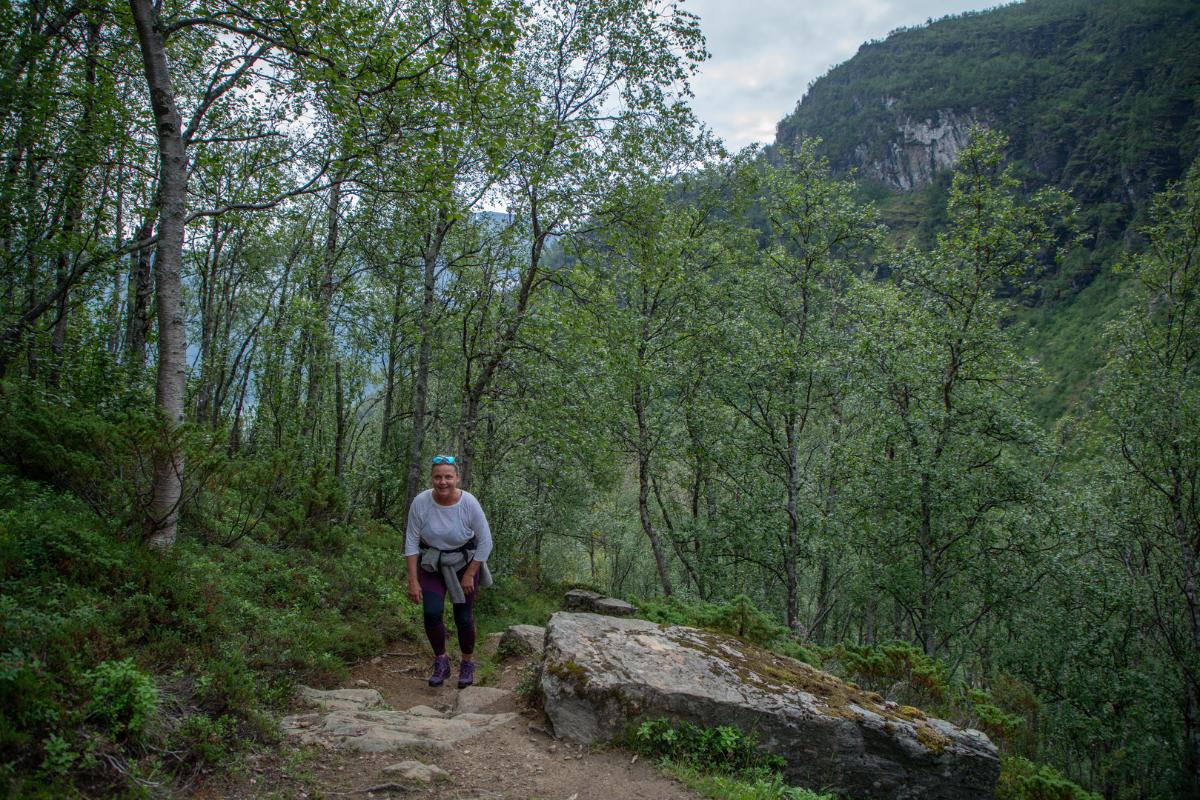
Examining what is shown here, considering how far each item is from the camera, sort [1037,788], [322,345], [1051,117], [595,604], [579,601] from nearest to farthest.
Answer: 1. [1037,788]
2. [322,345]
3. [595,604]
4. [579,601]
5. [1051,117]

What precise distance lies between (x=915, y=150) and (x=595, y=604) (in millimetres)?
160730

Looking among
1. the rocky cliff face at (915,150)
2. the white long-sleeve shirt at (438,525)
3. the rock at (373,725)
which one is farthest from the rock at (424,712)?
the rocky cliff face at (915,150)

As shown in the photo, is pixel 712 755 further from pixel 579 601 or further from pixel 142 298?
pixel 142 298

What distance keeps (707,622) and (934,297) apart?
11.8 m

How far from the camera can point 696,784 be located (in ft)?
13.4

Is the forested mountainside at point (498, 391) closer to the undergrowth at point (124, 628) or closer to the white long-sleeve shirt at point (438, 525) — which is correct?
the undergrowth at point (124, 628)

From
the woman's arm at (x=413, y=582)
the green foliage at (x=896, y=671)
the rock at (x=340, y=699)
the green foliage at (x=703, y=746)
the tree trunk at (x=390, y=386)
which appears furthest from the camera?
the tree trunk at (x=390, y=386)

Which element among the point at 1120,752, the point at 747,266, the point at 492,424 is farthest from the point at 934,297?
the point at 1120,752

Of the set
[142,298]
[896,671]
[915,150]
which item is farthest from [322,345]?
[915,150]

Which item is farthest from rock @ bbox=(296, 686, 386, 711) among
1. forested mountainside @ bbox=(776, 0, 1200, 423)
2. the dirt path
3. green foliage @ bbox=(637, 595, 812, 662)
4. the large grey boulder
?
forested mountainside @ bbox=(776, 0, 1200, 423)

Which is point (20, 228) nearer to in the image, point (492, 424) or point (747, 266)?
point (492, 424)

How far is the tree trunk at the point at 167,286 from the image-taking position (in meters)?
4.99

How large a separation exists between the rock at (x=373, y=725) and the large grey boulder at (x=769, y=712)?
0.81m

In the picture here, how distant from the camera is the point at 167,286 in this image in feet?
16.6
